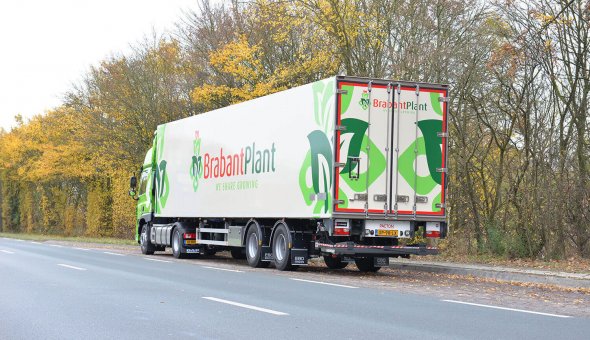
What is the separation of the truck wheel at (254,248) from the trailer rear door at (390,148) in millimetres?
3599

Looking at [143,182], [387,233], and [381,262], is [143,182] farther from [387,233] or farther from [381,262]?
[387,233]

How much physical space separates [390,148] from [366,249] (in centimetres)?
213

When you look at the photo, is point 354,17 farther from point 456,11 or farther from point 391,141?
point 391,141

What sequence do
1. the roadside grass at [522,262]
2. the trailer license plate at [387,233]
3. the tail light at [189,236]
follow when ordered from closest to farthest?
the trailer license plate at [387,233], the roadside grass at [522,262], the tail light at [189,236]

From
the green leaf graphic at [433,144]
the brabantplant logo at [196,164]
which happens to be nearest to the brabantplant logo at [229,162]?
the brabantplant logo at [196,164]

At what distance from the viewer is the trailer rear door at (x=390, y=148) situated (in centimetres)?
1631

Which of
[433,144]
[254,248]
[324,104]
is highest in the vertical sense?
[324,104]

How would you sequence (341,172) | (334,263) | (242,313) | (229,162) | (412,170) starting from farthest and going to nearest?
1. (229,162)
2. (334,263)
3. (412,170)
4. (341,172)
5. (242,313)

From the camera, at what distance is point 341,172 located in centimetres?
1627

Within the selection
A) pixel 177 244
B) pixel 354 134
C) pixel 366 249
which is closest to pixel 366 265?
pixel 366 249

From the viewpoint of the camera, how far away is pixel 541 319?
387 inches

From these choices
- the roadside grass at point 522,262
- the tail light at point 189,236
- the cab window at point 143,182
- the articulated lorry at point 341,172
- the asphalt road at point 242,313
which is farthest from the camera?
the cab window at point 143,182

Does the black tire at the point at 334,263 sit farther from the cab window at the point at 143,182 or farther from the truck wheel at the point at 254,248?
the cab window at the point at 143,182

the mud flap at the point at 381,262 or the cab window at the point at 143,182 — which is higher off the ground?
the cab window at the point at 143,182
